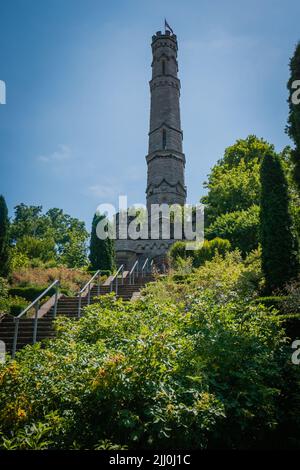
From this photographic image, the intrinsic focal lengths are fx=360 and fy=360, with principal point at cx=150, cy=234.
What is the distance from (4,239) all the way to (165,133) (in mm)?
19243

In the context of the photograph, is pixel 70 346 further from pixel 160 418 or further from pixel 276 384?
pixel 276 384

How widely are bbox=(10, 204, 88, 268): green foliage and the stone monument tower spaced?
6.88m

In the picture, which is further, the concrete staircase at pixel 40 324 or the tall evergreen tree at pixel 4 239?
the tall evergreen tree at pixel 4 239

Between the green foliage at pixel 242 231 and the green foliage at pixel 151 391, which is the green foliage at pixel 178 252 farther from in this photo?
the green foliage at pixel 151 391

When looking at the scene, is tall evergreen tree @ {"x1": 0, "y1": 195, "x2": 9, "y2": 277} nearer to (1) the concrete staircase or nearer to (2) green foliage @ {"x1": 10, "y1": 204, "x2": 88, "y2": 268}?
(2) green foliage @ {"x1": 10, "y1": 204, "x2": 88, "y2": 268}

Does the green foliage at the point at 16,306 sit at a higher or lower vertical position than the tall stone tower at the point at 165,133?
lower

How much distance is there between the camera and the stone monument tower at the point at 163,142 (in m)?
30.1

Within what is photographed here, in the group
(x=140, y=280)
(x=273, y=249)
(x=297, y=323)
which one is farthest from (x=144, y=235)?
(x=297, y=323)

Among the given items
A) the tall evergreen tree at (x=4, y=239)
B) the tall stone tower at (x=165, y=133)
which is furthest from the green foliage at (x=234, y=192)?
the tall evergreen tree at (x=4, y=239)

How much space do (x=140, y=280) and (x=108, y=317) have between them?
10.7 m

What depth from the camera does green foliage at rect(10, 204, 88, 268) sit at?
32.2m

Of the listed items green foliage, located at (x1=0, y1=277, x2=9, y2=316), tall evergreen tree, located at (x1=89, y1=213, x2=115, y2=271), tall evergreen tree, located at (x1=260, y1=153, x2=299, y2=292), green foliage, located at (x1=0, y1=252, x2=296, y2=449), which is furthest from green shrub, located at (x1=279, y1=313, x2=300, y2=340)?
tall evergreen tree, located at (x1=89, y1=213, x2=115, y2=271)

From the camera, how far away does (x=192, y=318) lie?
6387 mm

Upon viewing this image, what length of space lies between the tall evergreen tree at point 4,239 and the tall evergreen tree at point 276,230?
1491 centimetres
